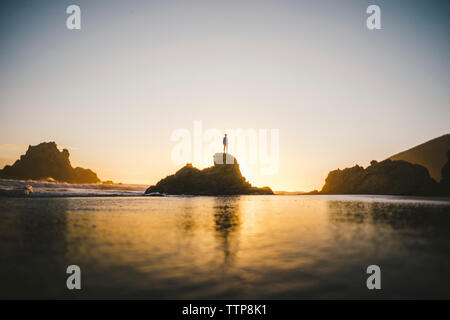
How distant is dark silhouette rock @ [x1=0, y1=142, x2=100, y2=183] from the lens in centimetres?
16338

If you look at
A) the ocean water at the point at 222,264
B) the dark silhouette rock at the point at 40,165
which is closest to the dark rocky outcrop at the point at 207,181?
the dark silhouette rock at the point at 40,165

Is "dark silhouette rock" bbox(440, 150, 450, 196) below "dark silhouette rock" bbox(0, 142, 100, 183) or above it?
below

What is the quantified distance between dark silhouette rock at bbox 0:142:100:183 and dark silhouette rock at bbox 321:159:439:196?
208m

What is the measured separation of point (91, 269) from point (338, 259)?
A: 1101cm

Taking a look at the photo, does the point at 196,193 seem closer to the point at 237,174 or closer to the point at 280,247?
the point at 237,174

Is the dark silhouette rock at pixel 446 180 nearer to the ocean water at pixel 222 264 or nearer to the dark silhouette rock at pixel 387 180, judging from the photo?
the dark silhouette rock at pixel 387 180

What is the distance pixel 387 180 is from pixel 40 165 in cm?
22812

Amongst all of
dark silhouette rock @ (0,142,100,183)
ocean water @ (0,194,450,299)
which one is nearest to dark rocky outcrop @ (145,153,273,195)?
dark silhouette rock @ (0,142,100,183)

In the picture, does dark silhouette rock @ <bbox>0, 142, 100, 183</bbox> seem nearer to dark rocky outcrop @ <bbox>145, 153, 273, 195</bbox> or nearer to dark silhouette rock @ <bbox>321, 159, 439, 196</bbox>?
dark rocky outcrop @ <bbox>145, 153, 273, 195</bbox>

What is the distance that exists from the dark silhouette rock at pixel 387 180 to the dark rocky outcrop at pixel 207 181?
90465 millimetres

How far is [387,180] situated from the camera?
529ft

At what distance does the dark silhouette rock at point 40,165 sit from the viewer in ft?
536

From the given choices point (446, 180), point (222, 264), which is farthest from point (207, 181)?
point (222, 264)

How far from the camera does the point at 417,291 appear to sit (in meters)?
8.13
